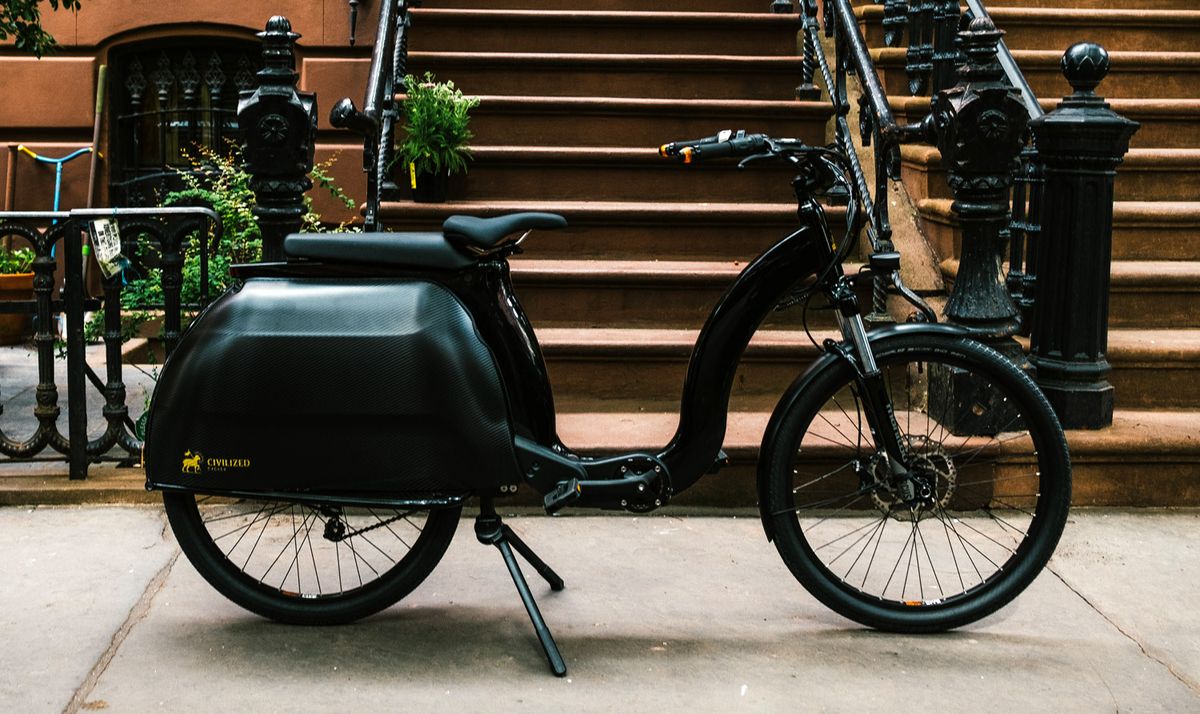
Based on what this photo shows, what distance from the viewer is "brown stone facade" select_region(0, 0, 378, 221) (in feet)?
29.6

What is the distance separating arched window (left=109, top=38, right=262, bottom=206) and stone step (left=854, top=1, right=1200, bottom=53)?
4576 millimetres

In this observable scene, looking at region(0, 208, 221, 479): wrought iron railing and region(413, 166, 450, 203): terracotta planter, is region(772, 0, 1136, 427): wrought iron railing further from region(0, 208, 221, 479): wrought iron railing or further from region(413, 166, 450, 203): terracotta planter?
region(0, 208, 221, 479): wrought iron railing

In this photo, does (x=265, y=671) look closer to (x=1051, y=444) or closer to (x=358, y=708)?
(x=358, y=708)

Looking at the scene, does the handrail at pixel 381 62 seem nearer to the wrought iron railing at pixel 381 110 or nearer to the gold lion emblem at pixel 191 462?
the wrought iron railing at pixel 381 110

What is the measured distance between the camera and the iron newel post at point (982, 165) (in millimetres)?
5188

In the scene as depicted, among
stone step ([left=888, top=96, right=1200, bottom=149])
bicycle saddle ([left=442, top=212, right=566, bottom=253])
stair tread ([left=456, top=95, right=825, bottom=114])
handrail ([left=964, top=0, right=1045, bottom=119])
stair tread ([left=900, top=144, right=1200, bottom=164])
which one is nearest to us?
bicycle saddle ([left=442, top=212, right=566, bottom=253])

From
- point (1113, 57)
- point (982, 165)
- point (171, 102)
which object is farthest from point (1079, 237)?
point (171, 102)

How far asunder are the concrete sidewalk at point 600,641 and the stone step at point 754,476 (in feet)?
1.08

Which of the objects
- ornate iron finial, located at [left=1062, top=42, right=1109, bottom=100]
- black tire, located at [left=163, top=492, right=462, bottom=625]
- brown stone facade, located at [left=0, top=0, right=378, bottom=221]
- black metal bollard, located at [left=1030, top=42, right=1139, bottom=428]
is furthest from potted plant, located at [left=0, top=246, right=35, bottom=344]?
ornate iron finial, located at [left=1062, top=42, right=1109, bottom=100]

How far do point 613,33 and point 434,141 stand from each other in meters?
2.01

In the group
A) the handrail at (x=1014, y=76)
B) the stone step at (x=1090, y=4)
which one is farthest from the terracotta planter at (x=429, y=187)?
the stone step at (x=1090, y=4)

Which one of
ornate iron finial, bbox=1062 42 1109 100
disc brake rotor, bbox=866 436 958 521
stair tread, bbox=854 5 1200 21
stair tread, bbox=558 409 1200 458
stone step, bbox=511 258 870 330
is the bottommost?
stair tread, bbox=558 409 1200 458

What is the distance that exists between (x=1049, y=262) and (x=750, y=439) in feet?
4.62

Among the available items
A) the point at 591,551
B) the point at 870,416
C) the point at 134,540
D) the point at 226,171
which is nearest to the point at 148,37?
the point at 226,171
